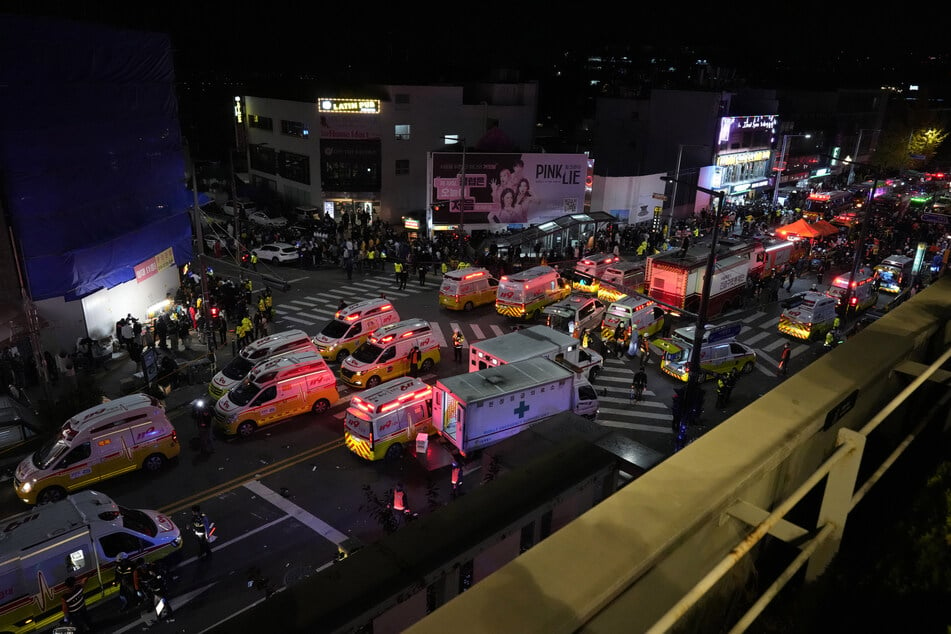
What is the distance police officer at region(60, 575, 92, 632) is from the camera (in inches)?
486

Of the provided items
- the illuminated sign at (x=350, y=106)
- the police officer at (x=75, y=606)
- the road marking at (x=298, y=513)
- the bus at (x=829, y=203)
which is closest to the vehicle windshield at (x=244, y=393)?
the road marking at (x=298, y=513)

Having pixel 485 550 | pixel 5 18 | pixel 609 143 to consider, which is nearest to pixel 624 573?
pixel 485 550

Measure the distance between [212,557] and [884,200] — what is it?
64.9 meters

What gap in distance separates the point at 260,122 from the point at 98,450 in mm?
45010

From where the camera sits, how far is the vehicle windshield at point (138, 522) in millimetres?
13977

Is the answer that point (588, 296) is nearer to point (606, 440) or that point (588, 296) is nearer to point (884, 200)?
point (606, 440)

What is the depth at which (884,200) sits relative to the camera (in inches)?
2344

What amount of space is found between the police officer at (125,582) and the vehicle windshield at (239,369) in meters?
9.51

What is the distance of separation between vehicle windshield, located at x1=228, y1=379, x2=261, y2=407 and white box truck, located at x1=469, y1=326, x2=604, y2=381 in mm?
7193

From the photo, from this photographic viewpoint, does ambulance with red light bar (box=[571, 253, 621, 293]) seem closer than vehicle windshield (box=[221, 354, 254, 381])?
No

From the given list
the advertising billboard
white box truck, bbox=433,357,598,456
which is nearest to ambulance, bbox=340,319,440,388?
white box truck, bbox=433,357,598,456

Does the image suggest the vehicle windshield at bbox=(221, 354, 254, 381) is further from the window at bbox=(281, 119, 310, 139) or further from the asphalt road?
the window at bbox=(281, 119, 310, 139)

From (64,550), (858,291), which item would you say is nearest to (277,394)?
(64,550)

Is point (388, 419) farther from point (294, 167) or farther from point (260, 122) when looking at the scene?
point (260, 122)
